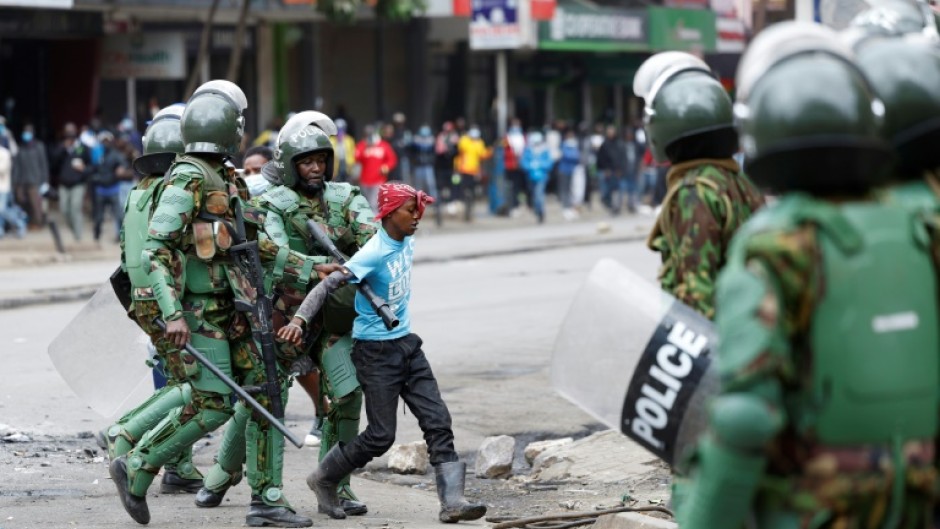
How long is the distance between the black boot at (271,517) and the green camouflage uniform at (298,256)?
15.1 inches

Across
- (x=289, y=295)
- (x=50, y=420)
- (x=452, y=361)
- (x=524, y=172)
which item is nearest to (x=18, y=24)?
(x=524, y=172)

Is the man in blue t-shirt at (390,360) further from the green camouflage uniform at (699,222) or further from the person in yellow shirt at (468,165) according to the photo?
the person in yellow shirt at (468,165)

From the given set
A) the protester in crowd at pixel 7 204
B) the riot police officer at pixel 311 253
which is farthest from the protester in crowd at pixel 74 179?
the riot police officer at pixel 311 253

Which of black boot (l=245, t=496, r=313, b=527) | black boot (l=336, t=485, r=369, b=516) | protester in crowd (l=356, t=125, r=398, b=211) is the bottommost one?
protester in crowd (l=356, t=125, r=398, b=211)

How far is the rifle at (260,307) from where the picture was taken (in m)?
7.25

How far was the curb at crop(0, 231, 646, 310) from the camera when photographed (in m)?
17.5

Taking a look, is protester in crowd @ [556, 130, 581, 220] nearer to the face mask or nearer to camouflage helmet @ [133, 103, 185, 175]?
the face mask

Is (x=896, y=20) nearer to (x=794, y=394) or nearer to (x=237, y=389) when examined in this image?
(x=794, y=394)

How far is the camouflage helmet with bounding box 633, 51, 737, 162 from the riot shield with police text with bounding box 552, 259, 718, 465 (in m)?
0.89

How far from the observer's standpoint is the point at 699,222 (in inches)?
189

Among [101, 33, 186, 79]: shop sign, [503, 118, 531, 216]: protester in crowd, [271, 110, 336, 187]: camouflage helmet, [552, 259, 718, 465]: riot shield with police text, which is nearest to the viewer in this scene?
[552, 259, 718, 465]: riot shield with police text

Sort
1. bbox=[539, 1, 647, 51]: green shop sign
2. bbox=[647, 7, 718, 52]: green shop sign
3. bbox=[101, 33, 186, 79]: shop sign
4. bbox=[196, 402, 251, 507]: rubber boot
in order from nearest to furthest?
bbox=[196, 402, 251, 507]: rubber boot < bbox=[101, 33, 186, 79]: shop sign < bbox=[539, 1, 647, 51]: green shop sign < bbox=[647, 7, 718, 52]: green shop sign

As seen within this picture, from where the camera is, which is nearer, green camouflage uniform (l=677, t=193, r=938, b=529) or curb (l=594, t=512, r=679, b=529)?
green camouflage uniform (l=677, t=193, r=938, b=529)

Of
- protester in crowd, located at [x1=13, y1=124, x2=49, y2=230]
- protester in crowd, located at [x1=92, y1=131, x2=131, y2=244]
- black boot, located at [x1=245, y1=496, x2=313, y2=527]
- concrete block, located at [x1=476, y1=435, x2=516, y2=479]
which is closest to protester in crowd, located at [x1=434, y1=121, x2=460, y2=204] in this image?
protester in crowd, located at [x1=13, y1=124, x2=49, y2=230]
